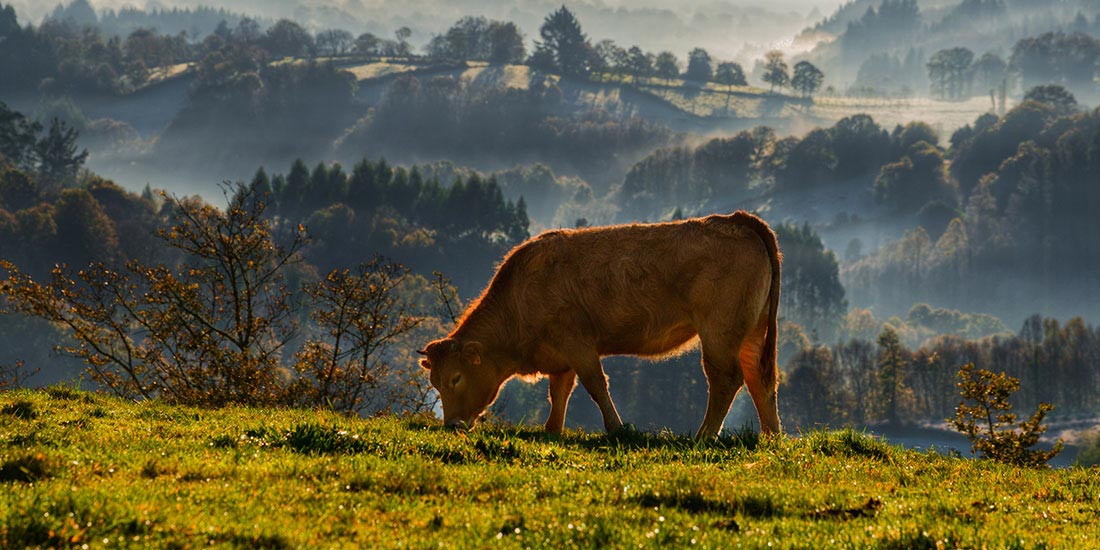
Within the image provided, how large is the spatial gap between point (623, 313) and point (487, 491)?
6116 mm

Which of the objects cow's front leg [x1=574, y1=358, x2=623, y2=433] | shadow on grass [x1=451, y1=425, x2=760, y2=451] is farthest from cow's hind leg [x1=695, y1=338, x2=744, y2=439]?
cow's front leg [x1=574, y1=358, x2=623, y2=433]

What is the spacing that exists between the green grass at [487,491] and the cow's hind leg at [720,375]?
1.64 metres

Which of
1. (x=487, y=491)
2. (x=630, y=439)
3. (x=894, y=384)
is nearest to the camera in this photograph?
(x=487, y=491)

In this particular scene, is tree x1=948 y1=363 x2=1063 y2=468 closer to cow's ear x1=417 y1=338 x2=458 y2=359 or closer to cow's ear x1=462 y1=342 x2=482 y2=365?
cow's ear x1=462 y1=342 x2=482 y2=365

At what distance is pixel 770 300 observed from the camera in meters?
14.3

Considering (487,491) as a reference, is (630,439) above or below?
below

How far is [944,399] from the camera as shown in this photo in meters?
140

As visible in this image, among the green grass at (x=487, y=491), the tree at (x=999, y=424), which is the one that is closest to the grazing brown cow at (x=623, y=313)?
the green grass at (x=487, y=491)

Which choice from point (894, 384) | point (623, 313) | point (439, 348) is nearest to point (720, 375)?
point (623, 313)

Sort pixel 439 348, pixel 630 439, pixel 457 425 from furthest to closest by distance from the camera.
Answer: pixel 439 348 < pixel 457 425 < pixel 630 439

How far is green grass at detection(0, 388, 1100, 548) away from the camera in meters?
6.84

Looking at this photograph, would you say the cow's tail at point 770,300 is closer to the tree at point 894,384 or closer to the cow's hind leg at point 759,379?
the cow's hind leg at point 759,379

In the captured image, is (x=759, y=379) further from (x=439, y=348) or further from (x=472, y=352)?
(x=439, y=348)

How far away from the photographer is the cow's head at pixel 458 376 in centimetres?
1497
